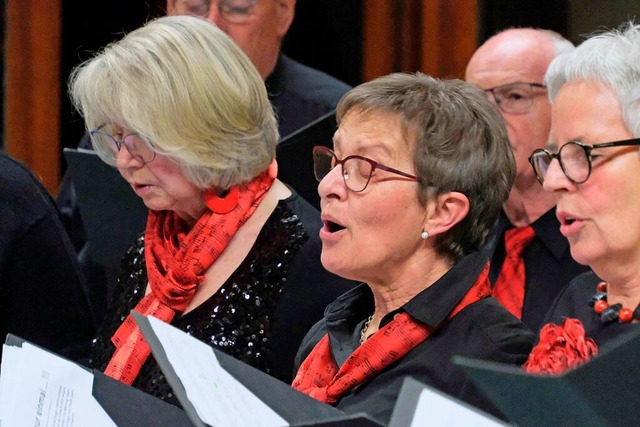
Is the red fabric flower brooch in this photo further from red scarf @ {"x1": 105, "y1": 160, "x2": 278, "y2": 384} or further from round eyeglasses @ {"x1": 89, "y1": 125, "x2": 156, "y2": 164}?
round eyeglasses @ {"x1": 89, "y1": 125, "x2": 156, "y2": 164}

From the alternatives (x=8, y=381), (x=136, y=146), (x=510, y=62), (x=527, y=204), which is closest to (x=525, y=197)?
(x=527, y=204)

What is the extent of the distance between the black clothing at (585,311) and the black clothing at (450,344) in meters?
→ 0.10

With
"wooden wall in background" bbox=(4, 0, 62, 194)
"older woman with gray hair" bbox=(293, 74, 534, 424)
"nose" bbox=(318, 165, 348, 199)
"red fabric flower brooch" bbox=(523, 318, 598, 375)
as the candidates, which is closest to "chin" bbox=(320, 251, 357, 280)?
"older woman with gray hair" bbox=(293, 74, 534, 424)

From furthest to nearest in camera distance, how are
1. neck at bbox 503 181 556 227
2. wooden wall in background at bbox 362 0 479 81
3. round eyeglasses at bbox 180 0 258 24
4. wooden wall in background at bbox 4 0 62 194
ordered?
wooden wall in background at bbox 4 0 62 194 < wooden wall in background at bbox 362 0 479 81 < round eyeglasses at bbox 180 0 258 24 < neck at bbox 503 181 556 227

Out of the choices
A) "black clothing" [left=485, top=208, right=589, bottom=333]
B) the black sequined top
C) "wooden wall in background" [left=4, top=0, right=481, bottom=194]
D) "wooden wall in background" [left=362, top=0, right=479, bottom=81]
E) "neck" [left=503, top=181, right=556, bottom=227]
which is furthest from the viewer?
"wooden wall in background" [left=4, top=0, right=481, bottom=194]

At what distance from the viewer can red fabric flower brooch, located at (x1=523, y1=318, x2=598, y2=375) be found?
5.37ft

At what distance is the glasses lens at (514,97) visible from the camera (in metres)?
2.88

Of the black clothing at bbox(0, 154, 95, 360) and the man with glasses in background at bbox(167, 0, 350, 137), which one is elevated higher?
the man with glasses in background at bbox(167, 0, 350, 137)

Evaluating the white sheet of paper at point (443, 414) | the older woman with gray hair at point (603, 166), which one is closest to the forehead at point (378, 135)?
the older woman with gray hair at point (603, 166)

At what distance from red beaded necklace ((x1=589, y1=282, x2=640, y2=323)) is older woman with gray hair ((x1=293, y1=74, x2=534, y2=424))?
0.39 feet

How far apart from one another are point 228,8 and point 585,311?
1549 mm

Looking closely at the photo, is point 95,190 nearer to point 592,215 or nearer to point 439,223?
point 439,223

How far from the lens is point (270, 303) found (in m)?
2.30

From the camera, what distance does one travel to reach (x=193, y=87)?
2363 mm
